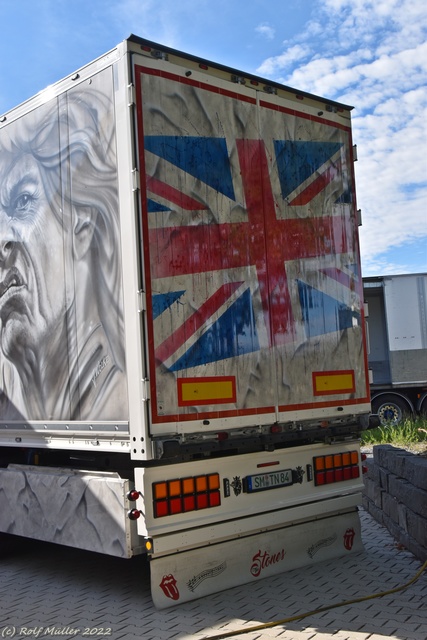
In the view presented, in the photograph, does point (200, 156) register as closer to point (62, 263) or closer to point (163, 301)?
point (163, 301)

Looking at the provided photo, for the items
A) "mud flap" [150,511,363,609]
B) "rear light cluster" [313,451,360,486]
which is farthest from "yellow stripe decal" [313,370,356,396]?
"mud flap" [150,511,363,609]

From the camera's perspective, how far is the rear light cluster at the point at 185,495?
16.1 feet

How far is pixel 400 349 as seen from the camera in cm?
1702

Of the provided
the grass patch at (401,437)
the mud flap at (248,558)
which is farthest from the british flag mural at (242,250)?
the grass patch at (401,437)

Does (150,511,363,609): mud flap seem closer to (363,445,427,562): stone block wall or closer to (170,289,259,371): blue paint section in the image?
(363,445,427,562): stone block wall

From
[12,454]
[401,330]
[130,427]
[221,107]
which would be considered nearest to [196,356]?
[130,427]

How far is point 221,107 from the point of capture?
5504 mm

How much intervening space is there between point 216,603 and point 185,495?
81cm

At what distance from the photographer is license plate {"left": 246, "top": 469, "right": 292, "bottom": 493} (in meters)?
5.52

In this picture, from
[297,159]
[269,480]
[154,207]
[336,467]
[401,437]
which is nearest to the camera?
[154,207]

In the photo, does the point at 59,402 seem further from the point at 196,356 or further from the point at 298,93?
the point at 298,93

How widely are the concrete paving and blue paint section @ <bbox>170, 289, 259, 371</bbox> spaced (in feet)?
5.40

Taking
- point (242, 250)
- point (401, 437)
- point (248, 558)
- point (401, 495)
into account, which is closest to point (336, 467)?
point (401, 495)

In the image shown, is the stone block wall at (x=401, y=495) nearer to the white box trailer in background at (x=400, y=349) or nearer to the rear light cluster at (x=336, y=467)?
the rear light cluster at (x=336, y=467)
